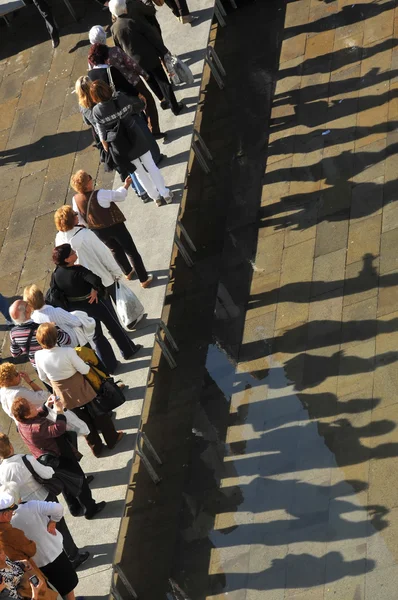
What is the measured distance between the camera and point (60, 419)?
8.48 m

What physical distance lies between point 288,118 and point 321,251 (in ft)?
8.08

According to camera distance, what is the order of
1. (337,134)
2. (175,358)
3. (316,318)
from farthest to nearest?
(337,134), (175,358), (316,318)

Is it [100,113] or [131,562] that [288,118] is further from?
[131,562]

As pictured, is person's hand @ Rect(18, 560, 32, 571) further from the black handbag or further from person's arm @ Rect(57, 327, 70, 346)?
person's arm @ Rect(57, 327, 70, 346)

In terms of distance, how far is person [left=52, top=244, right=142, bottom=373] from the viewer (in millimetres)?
9211

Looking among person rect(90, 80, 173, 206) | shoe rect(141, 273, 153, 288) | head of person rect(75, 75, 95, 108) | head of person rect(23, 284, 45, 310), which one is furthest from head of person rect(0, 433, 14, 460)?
head of person rect(75, 75, 95, 108)

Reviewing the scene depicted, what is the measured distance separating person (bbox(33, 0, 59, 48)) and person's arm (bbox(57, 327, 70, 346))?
7784mm

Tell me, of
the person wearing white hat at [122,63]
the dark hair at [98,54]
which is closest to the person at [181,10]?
the person wearing white hat at [122,63]

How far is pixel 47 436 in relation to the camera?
8.39 meters

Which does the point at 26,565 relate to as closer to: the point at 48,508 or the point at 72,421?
the point at 48,508

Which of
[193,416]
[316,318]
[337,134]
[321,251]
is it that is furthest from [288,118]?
[193,416]

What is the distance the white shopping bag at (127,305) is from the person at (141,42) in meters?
3.06

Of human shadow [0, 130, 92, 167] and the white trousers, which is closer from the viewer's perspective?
the white trousers

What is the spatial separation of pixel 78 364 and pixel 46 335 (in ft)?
1.34
